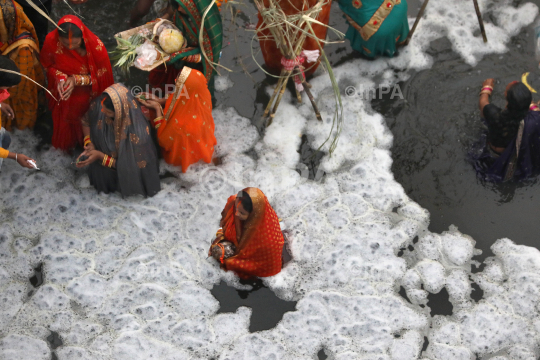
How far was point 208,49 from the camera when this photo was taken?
404cm

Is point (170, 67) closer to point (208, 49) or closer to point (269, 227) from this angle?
point (208, 49)

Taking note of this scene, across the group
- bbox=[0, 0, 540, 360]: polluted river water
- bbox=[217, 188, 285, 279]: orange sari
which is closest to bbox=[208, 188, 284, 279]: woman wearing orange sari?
bbox=[217, 188, 285, 279]: orange sari

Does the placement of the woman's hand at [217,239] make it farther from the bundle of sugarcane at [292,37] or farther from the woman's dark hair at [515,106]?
the woman's dark hair at [515,106]

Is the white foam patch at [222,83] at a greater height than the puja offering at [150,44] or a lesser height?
lesser

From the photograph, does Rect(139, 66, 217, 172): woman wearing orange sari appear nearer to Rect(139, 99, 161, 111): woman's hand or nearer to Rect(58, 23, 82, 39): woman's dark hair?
Rect(139, 99, 161, 111): woman's hand

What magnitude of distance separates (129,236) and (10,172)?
1158 millimetres

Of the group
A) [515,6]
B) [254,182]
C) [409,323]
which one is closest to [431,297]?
[409,323]

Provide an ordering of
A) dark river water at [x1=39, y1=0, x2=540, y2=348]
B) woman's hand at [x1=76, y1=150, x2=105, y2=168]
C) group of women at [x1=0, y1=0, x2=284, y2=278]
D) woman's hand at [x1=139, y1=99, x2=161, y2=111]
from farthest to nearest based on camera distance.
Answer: dark river water at [x1=39, y1=0, x2=540, y2=348]
woman's hand at [x1=139, y1=99, x2=161, y2=111]
woman's hand at [x1=76, y1=150, x2=105, y2=168]
group of women at [x1=0, y1=0, x2=284, y2=278]

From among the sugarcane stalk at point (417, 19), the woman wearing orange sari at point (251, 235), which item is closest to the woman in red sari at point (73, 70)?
the woman wearing orange sari at point (251, 235)

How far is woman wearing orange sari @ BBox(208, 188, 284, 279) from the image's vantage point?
3264 millimetres

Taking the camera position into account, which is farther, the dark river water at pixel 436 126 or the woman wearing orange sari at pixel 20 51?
the dark river water at pixel 436 126

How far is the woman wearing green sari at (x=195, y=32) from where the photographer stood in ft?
12.6

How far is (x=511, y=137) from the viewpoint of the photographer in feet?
13.1

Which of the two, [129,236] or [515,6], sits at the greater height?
[515,6]
